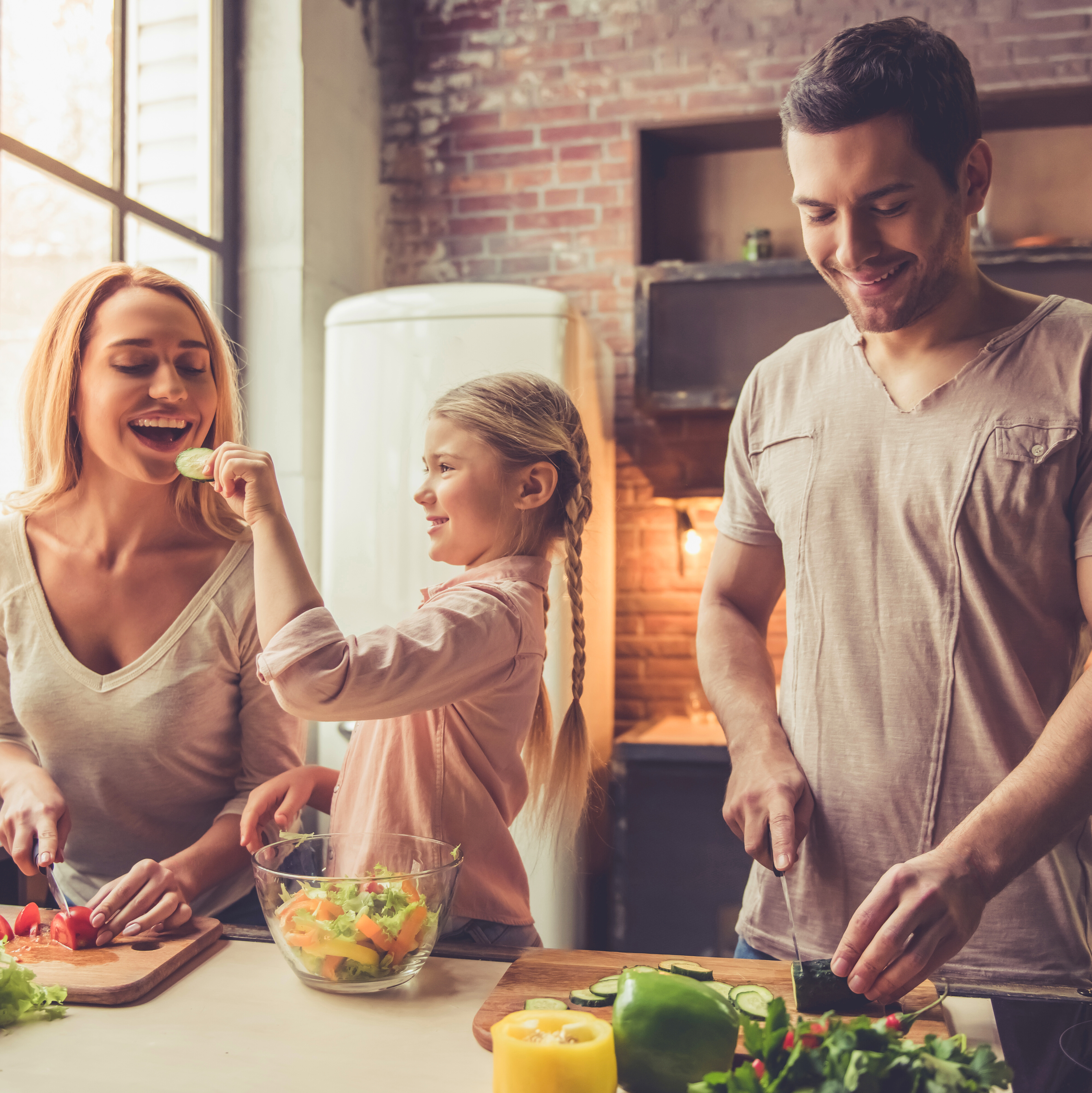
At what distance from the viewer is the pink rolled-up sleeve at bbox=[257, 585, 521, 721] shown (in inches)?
38.8

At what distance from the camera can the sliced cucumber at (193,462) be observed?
4.11 feet

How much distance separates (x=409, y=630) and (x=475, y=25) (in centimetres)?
286

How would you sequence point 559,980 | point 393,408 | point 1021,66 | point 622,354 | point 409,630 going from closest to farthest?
point 559,980 < point 409,630 < point 393,408 < point 1021,66 < point 622,354

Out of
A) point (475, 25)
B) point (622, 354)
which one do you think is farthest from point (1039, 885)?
point (475, 25)

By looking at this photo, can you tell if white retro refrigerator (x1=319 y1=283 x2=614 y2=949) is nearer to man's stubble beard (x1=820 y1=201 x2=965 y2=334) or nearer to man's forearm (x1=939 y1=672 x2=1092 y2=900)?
man's stubble beard (x1=820 y1=201 x2=965 y2=334)

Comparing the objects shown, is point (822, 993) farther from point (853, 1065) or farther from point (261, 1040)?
point (261, 1040)

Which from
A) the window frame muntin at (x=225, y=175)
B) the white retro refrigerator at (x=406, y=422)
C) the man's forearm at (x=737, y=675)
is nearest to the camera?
the man's forearm at (x=737, y=675)

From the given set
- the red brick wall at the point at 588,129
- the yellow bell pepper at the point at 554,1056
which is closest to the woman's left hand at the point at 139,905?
the yellow bell pepper at the point at 554,1056

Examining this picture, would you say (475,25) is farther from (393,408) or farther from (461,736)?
(461,736)

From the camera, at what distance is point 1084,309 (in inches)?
45.9

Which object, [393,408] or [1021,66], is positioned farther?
[1021,66]

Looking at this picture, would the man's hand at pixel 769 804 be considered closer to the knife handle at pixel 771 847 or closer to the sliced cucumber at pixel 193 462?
the knife handle at pixel 771 847

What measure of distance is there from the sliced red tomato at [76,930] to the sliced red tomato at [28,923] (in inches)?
1.9

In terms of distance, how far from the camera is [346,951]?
3.04 feet
